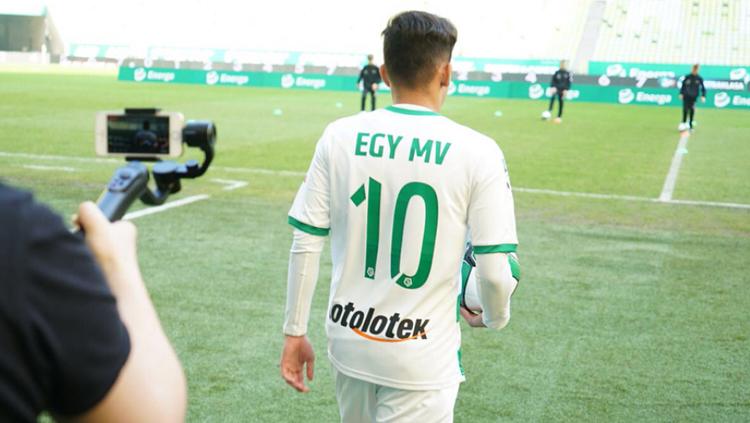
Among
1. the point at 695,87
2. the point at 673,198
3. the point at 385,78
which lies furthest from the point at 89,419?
the point at 695,87

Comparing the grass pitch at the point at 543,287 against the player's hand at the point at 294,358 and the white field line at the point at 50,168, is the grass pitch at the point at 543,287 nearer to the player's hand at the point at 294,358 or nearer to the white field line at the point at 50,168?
the white field line at the point at 50,168

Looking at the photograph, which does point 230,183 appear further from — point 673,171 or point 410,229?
point 410,229

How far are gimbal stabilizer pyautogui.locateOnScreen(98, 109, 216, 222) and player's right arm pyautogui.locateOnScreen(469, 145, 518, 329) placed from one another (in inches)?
51.7

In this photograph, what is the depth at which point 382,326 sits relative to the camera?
314 centimetres

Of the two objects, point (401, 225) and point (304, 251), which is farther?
point (304, 251)

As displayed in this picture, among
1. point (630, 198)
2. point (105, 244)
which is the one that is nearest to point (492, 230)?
point (105, 244)

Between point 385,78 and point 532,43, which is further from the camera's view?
point 532,43

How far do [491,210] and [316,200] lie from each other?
0.61 metres

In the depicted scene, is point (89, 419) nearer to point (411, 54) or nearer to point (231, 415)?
point (411, 54)

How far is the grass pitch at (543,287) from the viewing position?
5.66m

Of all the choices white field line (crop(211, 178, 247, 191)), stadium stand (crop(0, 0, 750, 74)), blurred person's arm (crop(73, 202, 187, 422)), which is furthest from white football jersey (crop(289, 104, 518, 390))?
stadium stand (crop(0, 0, 750, 74))

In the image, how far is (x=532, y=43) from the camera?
62156mm

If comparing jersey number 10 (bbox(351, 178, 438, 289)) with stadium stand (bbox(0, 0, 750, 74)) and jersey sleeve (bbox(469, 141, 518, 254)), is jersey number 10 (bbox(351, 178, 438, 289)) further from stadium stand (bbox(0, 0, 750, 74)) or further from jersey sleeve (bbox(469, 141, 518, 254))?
stadium stand (bbox(0, 0, 750, 74))

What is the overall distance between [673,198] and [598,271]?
18.0ft
